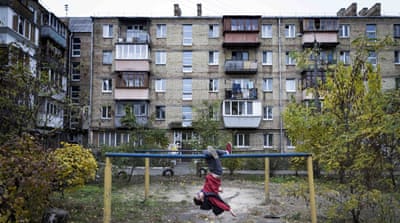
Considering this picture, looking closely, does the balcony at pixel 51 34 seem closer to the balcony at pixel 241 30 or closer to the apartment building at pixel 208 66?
the apartment building at pixel 208 66

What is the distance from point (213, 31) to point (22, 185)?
106 ft

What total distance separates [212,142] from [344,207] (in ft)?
48.2

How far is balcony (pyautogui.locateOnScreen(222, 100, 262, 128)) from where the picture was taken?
33531 millimetres

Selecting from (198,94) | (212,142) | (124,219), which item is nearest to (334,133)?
(124,219)

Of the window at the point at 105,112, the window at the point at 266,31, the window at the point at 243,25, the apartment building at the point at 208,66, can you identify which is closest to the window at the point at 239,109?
the apartment building at the point at 208,66

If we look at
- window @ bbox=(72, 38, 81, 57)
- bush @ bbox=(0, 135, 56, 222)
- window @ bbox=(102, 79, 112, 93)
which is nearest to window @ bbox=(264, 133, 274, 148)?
window @ bbox=(102, 79, 112, 93)

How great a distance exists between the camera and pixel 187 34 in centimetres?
3603

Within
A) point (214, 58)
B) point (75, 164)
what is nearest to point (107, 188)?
point (75, 164)

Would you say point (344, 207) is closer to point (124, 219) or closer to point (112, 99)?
point (124, 219)

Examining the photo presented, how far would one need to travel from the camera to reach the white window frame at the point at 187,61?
35.6m

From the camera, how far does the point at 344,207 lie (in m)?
6.95

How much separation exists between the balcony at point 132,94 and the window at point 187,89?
3.93 metres

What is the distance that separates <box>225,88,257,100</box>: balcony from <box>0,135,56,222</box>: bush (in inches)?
1151

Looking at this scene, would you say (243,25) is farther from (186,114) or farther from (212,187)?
(212,187)
